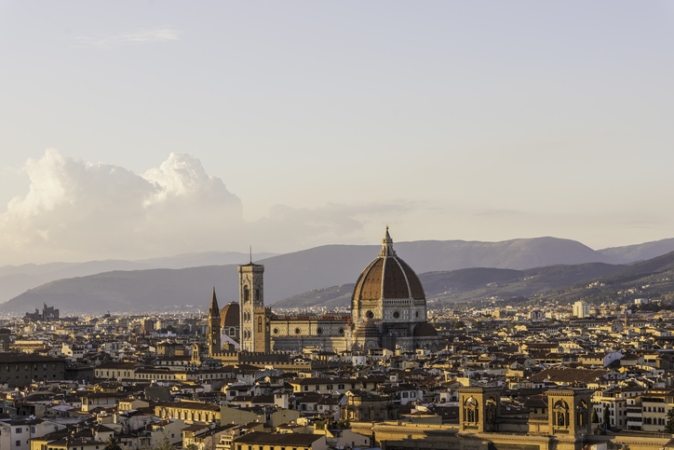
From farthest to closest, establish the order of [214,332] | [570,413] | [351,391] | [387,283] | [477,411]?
[387,283]
[214,332]
[351,391]
[477,411]
[570,413]

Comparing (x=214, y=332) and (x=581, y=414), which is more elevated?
(x=214, y=332)

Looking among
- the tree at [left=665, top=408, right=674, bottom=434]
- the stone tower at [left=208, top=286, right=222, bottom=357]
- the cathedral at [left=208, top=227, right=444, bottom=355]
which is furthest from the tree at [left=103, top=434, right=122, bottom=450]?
the cathedral at [left=208, top=227, right=444, bottom=355]

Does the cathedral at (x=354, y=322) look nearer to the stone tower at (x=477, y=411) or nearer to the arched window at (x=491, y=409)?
the arched window at (x=491, y=409)

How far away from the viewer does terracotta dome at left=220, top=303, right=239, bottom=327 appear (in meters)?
161

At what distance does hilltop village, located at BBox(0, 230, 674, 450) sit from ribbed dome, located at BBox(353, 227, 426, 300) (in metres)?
0.18

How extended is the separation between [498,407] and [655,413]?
1650 centimetres

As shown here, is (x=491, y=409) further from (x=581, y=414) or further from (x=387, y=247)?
(x=387, y=247)

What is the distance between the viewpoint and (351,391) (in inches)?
2776

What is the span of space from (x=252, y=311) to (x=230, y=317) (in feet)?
31.4

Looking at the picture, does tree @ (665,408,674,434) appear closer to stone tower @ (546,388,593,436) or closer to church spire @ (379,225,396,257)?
stone tower @ (546,388,593,436)

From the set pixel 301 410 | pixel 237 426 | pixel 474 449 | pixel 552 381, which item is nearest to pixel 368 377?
pixel 552 381

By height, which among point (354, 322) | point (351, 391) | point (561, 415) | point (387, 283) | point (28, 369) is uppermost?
point (387, 283)

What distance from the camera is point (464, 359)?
117750mm

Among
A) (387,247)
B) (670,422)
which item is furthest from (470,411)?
(387,247)
